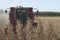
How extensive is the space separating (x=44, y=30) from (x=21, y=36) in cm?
55

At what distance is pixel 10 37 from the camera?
17.1 ft

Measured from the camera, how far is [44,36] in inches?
206

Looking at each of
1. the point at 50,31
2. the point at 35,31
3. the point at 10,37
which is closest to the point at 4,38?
the point at 10,37

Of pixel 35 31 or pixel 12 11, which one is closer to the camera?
pixel 35 31

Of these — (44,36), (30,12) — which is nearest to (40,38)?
(44,36)

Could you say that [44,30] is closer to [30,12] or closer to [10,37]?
[10,37]

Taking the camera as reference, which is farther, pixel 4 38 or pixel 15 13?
pixel 15 13

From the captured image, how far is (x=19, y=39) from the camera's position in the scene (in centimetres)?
545

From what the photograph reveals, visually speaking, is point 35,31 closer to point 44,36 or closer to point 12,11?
point 44,36

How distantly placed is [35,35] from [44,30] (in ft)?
0.80

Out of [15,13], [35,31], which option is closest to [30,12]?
[15,13]

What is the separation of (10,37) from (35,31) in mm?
625

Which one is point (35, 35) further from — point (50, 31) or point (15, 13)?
point (15, 13)

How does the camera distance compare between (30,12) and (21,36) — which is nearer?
(21,36)
